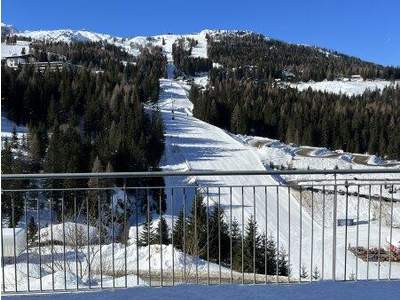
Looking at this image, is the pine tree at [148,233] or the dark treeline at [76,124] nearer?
the pine tree at [148,233]

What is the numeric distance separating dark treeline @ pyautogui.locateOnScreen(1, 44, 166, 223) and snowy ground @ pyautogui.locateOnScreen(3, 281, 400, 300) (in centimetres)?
4072

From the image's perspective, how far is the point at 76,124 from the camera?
73125mm

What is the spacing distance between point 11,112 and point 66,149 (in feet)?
75.4

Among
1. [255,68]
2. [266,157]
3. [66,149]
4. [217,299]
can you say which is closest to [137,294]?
[217,299]

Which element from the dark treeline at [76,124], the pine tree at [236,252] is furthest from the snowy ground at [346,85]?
the pine tree at [236,252]

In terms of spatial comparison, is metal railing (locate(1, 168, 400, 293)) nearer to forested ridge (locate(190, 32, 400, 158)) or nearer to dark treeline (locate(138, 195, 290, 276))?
dark treeline (locate(138, 195, 290, 276))

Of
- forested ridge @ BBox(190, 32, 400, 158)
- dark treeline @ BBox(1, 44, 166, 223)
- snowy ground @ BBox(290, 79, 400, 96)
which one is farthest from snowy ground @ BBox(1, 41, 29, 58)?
snowy ground @ BBox(290, 79, 400, 96)

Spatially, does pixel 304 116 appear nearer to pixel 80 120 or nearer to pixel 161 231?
pixel 80 120

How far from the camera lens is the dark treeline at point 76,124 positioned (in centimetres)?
5538

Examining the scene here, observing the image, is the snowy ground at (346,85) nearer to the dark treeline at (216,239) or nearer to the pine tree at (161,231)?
the pine tree at (161,231)

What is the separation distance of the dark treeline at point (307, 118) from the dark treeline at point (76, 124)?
1782 cm

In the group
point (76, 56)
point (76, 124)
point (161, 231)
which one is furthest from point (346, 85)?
point (161, 231)

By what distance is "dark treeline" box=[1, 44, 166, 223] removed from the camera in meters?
55.4

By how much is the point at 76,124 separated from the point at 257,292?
70099 millimetres
